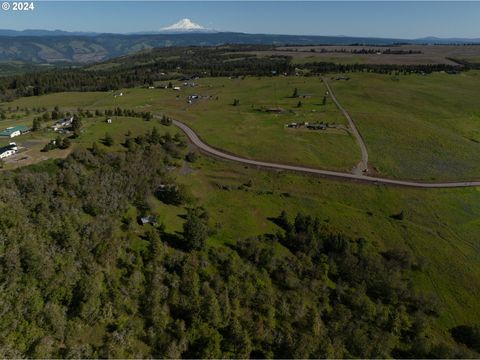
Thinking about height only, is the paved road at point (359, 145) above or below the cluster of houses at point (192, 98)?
below

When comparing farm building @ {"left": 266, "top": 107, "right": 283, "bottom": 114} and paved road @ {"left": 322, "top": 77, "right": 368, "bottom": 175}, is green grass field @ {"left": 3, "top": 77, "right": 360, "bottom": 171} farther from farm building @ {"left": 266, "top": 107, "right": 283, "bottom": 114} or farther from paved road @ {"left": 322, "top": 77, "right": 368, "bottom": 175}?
farm building @ {"left": 266, "top": 107, "right": 283, "bottom": 114}

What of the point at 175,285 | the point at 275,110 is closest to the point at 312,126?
the point at 275,110

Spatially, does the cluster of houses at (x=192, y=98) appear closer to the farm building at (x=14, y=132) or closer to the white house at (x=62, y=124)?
the white house at (x=62, y=124)

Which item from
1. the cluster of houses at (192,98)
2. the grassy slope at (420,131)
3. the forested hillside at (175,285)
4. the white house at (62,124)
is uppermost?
the cluster of houses at (192,98)

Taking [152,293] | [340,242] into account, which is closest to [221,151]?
[340,242]

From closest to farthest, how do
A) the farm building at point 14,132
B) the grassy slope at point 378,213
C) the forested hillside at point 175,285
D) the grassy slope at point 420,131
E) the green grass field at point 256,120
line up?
the forested hillside at point 175,285
the grassy slope at point 378,213
the farm building at point 14,132
the grassy slope at point 420,131
the green grass field at point 256,120

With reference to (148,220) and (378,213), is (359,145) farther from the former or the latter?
(148,220)

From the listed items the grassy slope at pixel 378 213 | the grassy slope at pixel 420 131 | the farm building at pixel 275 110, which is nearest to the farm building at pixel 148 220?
the grassy slope at pixel 378 213
